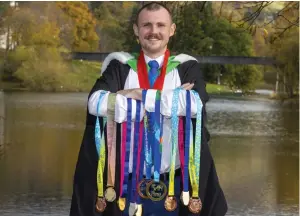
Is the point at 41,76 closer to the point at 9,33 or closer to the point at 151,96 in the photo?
the point at 9,33

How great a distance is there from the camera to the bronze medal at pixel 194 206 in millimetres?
1819

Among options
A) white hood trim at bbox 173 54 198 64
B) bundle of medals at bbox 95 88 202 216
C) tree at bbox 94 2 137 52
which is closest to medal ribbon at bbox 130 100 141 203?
bundle of medals at bbox 95 88 202 216

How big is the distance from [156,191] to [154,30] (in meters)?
0.42

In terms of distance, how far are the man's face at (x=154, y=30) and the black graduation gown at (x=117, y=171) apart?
0.08 m

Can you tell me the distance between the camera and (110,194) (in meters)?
1.81

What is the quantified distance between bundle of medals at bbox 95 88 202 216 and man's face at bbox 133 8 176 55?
18 cm

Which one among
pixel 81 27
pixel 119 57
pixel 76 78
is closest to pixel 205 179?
pixel 119 57

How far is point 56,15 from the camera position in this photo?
1616 centimetres

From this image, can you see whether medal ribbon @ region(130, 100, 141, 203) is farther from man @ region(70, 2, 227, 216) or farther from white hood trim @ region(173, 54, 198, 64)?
white hood trim @ region(173, 54, 198, 64)

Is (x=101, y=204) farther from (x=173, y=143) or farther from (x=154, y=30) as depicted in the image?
(x=154, y=30)

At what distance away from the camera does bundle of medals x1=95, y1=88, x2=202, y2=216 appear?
182 cm

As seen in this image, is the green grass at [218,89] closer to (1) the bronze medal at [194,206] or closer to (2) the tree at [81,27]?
(2) the tree at [81,27]

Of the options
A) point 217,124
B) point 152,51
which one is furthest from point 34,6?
point 152,51

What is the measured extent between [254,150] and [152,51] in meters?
8.61
